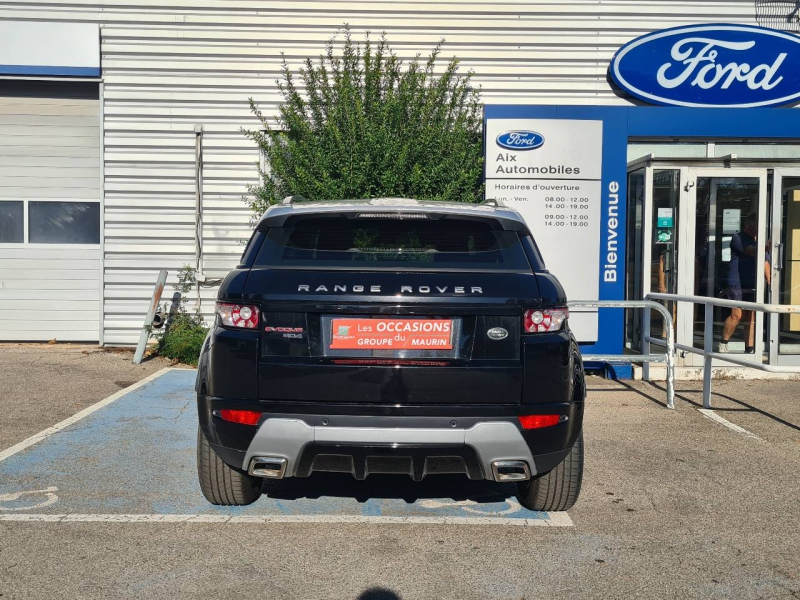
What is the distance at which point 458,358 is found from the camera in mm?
4039

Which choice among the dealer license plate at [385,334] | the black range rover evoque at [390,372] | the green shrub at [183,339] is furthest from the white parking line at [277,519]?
the green shrub at [183,339]

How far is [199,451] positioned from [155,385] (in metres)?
4.68

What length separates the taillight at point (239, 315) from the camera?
4098mm

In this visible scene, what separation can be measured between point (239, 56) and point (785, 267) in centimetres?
726

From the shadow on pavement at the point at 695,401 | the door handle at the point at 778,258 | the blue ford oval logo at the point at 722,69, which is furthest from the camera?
the blue ford oval logo at the point at 722,69

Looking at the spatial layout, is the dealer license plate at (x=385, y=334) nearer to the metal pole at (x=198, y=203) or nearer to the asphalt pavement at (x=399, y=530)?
the asphalt pavement at (x=399, y=530)

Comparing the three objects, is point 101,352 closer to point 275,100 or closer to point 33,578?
point 275,100

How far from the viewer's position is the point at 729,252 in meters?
10.6

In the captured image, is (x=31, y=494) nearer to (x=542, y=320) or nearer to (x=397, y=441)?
(x=397, y=441)

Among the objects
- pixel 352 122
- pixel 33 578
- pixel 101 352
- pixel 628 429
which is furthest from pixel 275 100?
pixel 33 578

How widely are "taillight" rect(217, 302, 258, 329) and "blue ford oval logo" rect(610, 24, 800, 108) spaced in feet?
27.0

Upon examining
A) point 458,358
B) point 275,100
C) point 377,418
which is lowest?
point 377,418

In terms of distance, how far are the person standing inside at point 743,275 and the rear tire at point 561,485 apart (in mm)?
6561

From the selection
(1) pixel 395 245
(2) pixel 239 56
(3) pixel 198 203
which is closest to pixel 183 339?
(3) pixel 198 203
